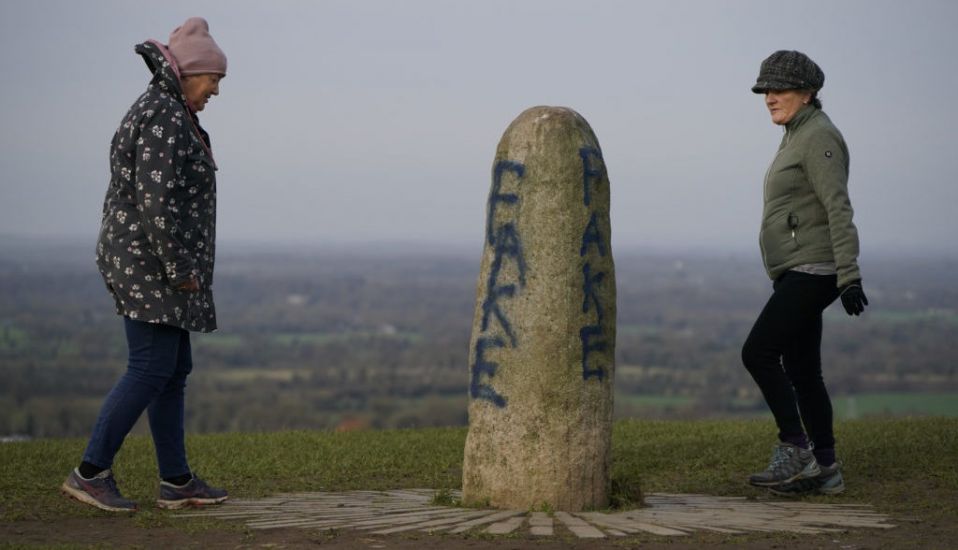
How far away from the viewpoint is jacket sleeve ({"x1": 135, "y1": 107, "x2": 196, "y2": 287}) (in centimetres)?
778

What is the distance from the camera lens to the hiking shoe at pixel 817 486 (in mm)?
9039

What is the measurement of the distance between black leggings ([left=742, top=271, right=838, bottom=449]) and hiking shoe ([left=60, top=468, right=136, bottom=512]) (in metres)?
4.30

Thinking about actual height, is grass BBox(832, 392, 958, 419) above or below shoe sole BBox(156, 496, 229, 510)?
below

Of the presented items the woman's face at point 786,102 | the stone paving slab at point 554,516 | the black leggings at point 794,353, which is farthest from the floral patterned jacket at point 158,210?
the woman's face at point 786,102

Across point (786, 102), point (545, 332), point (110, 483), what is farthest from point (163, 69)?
point (786, 102)

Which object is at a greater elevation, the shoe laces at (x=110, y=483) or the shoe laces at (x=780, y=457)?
the shoe laces at (x=780, y=457)

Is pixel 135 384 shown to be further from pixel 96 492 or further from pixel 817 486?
pixel 817 486

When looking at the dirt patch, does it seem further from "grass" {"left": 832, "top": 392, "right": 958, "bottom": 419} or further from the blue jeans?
"grass" {"left": 832, "top": 392, "right": 958, "bottom": 419}

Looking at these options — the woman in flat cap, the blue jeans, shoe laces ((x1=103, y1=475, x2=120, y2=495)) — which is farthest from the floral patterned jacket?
the woman in flat cap

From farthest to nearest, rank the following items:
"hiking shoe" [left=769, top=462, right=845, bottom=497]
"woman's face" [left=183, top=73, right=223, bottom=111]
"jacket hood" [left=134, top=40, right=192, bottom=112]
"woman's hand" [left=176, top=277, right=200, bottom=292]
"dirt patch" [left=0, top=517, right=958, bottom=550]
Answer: "hiking shoe" [left=769, top=462, right=845, bottom=497] → "woman's face" [left=183, top=73, right=223, bottom=111] → "jacket hood" [left=134, top=40, right=192, bottom=112] → "woman's hand" [left=176, top=277, right=200, bottom=292] → "dirt patch" [left=0, top=517, right=958, bottom=550]

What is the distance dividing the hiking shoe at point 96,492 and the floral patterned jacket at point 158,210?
1.06 meters

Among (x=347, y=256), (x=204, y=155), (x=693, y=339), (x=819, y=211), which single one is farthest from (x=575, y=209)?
(x=347, y=256)

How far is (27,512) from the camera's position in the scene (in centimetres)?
831

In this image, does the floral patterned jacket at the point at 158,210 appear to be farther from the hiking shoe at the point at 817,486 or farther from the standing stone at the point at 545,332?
the hiking shoe at the point at 817,486
